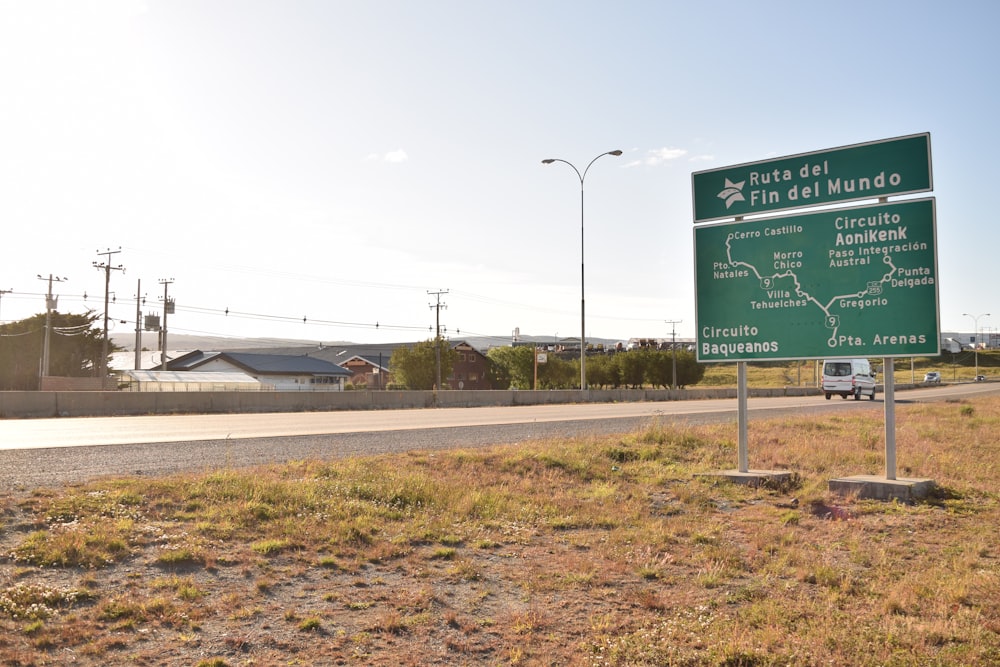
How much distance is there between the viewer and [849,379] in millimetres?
43844

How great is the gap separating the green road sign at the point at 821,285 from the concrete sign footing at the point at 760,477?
1746mm

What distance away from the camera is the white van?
144 ft

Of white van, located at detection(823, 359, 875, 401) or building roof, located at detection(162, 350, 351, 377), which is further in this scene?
building roof, located at detection(162, 350, 351, 377)

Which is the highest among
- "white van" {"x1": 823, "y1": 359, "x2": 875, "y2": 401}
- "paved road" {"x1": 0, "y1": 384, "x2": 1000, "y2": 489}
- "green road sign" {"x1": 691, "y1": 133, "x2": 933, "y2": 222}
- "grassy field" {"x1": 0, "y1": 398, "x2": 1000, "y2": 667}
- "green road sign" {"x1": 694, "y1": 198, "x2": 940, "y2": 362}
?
"green road sign" {"x1": 691, "y1": 133, "x2": 933, "y2": 222}

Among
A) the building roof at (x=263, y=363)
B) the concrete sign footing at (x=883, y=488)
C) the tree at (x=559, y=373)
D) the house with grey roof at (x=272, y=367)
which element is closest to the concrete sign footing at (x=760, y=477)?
the concrete sign footing at (x=883, y=488)

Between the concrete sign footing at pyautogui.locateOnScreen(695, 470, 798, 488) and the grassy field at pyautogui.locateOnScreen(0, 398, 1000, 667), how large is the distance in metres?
0.35

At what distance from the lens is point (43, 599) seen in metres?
5.68

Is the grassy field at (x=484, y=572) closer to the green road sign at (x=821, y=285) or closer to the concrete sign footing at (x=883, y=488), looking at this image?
the concrete sign footing at (x=883, y=488)

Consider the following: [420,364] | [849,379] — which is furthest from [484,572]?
[420,364]

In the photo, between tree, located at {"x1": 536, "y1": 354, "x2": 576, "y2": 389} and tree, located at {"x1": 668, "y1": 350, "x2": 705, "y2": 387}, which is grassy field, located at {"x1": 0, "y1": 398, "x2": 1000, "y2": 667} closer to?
tree, located at {"x1": 536, "y1": 354, "x2": 576, "y2": 389}

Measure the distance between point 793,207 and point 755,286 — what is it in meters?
1.32

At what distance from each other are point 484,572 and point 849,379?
4163 cm

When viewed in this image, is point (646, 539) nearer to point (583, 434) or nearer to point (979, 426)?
point (583, 434)

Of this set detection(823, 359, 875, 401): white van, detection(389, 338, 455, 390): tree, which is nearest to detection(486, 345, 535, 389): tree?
detection(389, 338, 455, 390): tree
